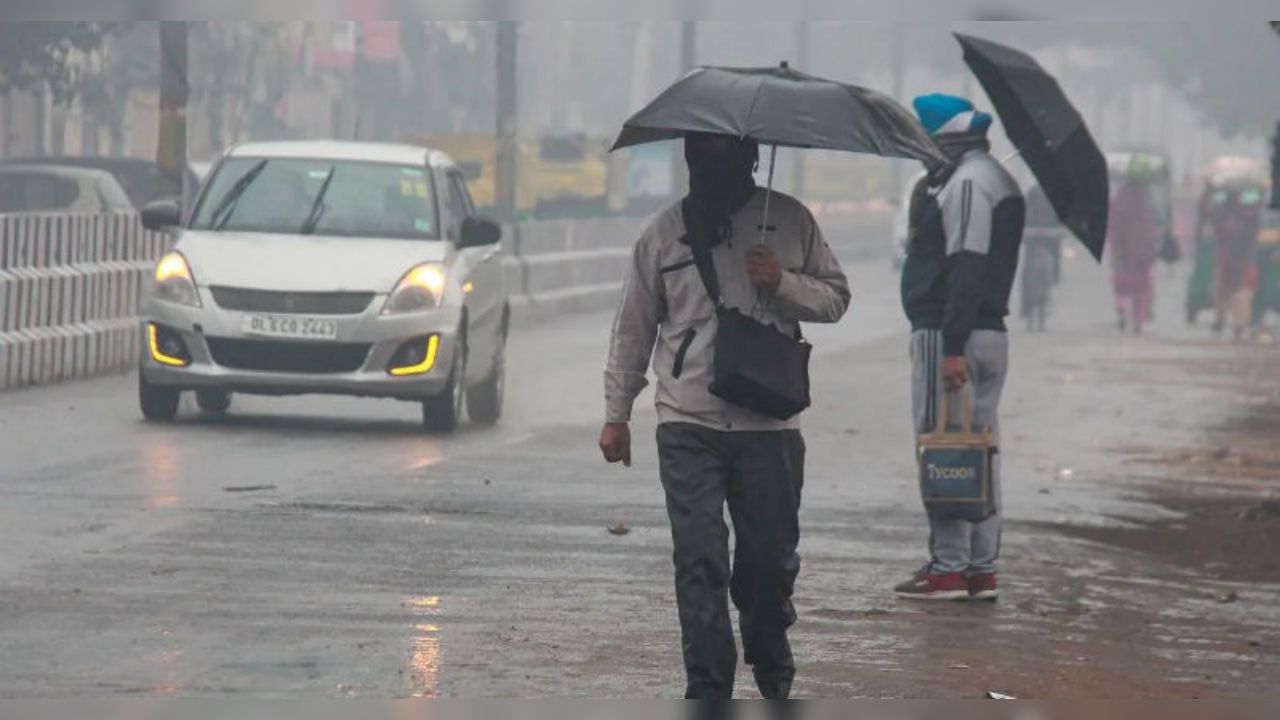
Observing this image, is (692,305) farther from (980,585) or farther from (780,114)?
(980,585)

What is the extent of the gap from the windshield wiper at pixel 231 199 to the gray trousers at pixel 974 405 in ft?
26.3

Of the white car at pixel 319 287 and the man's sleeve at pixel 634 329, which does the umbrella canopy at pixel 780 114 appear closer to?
the man's sleeve at pixel 634 329

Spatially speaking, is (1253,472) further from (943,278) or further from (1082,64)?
(1082,64)

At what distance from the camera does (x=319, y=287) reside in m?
17.6

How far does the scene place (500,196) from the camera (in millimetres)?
37031

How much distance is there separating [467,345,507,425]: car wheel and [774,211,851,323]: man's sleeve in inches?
443

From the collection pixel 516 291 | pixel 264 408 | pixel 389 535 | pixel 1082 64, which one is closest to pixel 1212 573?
pixel 389 535

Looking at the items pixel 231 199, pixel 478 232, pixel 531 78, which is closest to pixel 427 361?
pixel 478 232

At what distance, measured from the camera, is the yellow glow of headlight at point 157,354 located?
58.0 feet

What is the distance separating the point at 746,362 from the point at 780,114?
2.14ft

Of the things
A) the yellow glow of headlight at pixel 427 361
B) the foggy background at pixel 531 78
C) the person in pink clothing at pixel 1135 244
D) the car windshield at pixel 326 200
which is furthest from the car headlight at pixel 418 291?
the person in pink clothing at pixel 1135 244

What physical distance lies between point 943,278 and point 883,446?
791 cm

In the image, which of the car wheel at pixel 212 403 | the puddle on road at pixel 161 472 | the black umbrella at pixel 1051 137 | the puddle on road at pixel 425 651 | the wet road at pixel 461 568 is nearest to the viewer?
the puddle on road at pixel 425 651

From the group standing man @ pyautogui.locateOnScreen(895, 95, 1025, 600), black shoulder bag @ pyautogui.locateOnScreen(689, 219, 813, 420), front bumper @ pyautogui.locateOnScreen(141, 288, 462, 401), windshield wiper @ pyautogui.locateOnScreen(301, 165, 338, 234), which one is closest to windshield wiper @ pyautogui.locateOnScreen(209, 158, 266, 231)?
windshield wiper @ pyautogui.locateOnScreen(301, 165, 338, 234)
